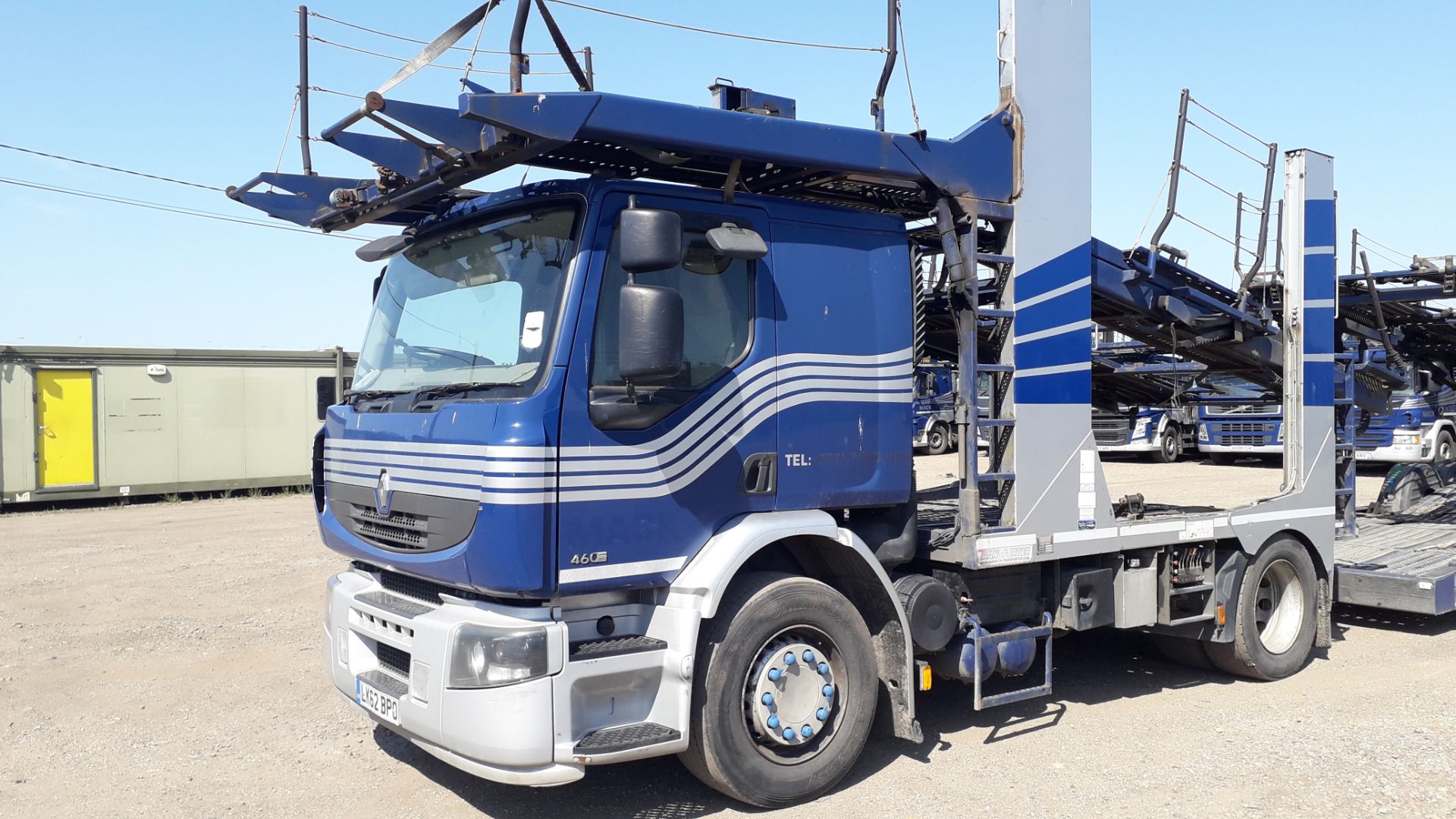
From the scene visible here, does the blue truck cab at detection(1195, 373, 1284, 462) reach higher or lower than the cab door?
lower

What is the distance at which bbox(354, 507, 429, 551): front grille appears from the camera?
4.38m

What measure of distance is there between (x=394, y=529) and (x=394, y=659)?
579 mm

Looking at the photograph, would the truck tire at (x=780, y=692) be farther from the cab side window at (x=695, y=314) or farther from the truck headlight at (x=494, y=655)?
the cab side window at (x=695, y=314)

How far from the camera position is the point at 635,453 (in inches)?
168

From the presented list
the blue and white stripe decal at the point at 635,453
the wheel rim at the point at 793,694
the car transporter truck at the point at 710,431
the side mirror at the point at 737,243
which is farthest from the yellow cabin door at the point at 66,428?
the wheel rim at the point at 793,694

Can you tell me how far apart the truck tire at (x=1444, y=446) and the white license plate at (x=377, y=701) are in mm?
21092

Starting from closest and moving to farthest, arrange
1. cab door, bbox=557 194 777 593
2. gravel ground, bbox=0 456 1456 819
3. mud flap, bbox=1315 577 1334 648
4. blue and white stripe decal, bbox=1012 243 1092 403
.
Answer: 1. cab door, bbox=557 194 777 593
2. gravel ground, bbox=0 456 1456 819
3. blue and white stripe decal, bbox=1012 243 1092 403
4. mud flap, bbox=1315 577 1334 648

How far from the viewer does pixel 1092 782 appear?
4953 mm

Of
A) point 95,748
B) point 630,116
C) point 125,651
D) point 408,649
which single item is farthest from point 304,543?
point 630,116

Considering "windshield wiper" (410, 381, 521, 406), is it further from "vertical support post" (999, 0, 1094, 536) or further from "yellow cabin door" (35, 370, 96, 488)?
"yellow cabin door" (35, 370, 96, 488)

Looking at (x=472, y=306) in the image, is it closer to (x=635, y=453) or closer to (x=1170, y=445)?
(x=635, y=453)

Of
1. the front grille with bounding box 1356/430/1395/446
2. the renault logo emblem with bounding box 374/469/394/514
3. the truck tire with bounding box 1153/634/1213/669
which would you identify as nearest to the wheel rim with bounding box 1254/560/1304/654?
the truck tire with bounding box 1153/634/1213/669

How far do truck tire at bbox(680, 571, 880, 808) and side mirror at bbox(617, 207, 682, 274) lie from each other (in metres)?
1.46

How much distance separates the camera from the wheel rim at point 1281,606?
705 cm
